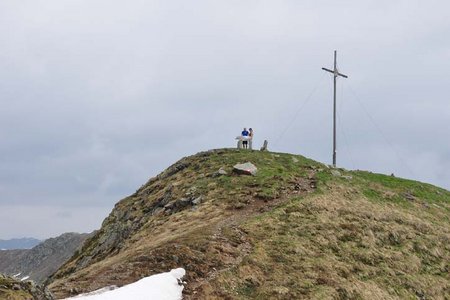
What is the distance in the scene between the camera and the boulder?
41281 mm

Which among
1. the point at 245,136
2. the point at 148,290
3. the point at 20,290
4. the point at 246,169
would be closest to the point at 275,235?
the point at 148,290

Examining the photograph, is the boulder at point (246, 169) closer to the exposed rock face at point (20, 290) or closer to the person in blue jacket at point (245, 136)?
the person in blue jacket at point (245, 136)

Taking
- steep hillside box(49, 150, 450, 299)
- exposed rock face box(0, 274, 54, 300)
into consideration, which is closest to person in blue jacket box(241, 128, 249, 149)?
steep hillside box(49, 150, 450, 299)

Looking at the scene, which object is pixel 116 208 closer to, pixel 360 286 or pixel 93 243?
pixel 93 243

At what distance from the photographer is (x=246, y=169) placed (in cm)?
4159

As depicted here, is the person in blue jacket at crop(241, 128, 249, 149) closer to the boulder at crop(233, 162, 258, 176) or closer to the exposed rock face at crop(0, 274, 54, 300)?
the boulder at crop(233, 162, 258, 176)

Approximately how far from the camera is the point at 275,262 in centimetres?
2588

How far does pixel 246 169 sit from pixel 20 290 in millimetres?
26349

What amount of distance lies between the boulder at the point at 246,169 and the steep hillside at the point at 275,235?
2.23 feet

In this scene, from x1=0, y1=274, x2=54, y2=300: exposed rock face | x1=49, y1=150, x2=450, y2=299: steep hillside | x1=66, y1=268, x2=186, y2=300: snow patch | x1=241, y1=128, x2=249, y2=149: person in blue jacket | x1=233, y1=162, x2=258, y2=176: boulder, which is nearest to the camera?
x1=0, y1=274, x2=54, y2=300: exposed rock face

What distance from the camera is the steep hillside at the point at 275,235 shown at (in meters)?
23.8

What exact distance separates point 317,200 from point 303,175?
7.31 meters

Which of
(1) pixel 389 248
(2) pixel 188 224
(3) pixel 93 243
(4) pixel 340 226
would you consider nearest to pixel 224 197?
(2) pixel 188 224

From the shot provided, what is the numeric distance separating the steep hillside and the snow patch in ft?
2.22
